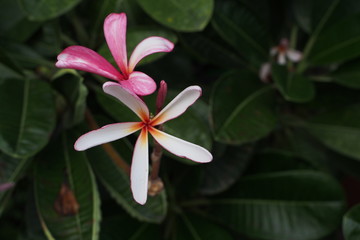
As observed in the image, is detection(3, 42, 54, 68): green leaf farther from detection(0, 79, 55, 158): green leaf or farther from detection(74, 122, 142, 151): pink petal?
detection(74, 122, 142, 151): pink petal

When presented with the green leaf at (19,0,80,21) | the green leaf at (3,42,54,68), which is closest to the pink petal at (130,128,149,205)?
the green leaf at (19,0,80,21)

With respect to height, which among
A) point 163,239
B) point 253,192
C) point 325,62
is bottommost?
point 163,239

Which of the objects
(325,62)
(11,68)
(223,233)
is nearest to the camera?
(11,68)

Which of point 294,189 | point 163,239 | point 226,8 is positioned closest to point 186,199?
point 163,239

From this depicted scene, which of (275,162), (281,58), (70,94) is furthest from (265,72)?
(70,94)

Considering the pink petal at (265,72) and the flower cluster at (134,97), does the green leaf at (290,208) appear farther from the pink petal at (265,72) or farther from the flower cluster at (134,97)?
the flower cluster at (134,97)

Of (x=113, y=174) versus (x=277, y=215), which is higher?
(x=113, y=174)

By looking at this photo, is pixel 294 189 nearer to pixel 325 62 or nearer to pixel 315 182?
pixel 315 182

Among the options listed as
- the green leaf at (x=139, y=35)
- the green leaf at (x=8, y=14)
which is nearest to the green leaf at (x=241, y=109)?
the green leaf at (x=139, y=35)
